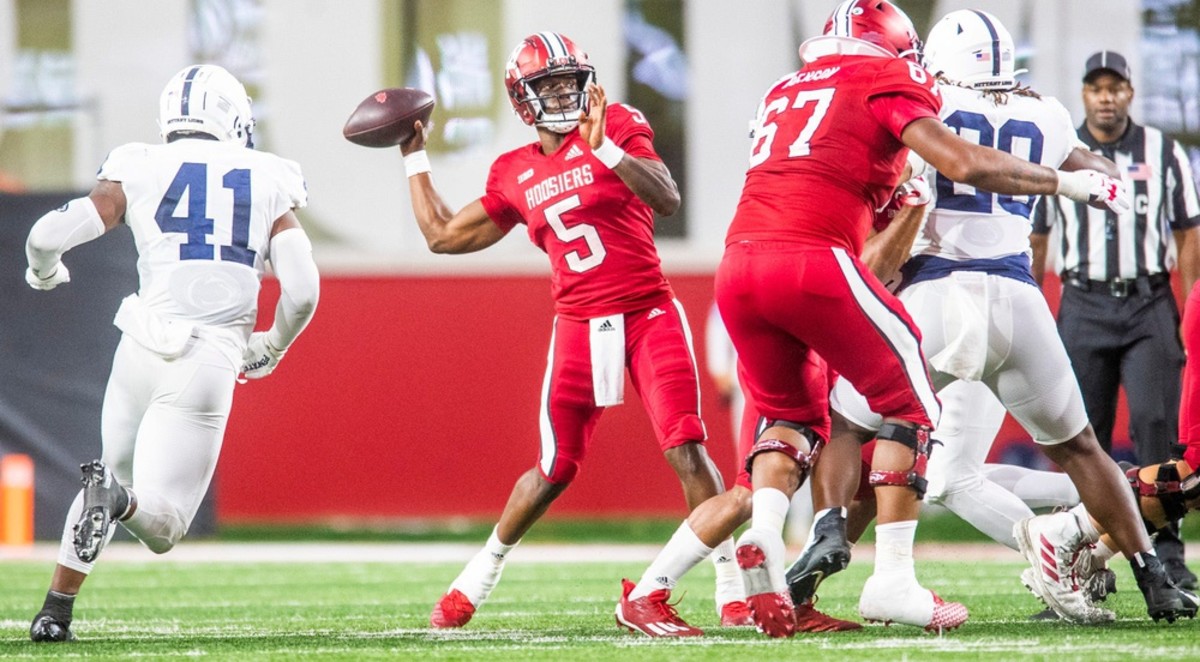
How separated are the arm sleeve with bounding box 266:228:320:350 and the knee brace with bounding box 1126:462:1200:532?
8.06ft

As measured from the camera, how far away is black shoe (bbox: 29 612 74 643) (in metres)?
4.47

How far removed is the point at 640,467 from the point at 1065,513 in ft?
20.0

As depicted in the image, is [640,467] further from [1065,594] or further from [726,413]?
[1065,594]

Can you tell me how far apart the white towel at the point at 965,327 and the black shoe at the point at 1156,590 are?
66cm

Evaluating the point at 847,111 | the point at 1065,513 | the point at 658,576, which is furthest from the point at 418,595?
the point at 847,111

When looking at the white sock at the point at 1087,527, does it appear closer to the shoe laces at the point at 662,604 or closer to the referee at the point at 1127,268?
the shoe laces at the point at 662,604

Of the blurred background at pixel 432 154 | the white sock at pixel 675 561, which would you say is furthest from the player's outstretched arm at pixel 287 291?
the blurred background at pixel 432 154

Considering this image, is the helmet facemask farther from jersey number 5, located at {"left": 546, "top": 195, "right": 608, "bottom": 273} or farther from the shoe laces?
the shoe laces

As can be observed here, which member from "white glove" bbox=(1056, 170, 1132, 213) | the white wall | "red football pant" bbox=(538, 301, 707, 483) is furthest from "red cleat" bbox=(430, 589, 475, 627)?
the white wall

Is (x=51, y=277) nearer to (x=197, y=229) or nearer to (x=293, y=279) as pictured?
(x=197, y=229)

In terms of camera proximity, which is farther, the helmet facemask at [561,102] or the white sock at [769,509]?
the helmet facemask at [561,102]

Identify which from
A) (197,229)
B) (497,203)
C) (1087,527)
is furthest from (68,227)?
(1087,527)

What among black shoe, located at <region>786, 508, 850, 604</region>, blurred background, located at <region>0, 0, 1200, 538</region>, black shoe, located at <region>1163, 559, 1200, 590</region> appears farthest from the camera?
blurred background, located at <region>0, 0, 1200, 538</region>

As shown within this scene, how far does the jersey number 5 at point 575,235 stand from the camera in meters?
4.80
